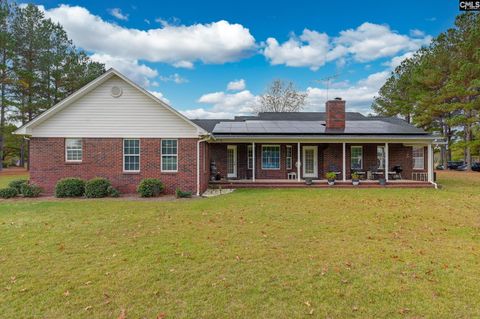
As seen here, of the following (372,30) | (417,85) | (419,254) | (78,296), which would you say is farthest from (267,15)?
(417,85)

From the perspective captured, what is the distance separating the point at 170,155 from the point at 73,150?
451 centimetres

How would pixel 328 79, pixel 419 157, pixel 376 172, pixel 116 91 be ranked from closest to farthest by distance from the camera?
pixel 116 91
pixel 376 172
pixel 419 157
pixel 328 79

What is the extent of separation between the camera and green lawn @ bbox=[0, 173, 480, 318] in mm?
3498

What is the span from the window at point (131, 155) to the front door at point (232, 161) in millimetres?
6321

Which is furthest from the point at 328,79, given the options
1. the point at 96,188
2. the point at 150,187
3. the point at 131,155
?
the point at 96,188

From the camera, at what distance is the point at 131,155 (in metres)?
13.6

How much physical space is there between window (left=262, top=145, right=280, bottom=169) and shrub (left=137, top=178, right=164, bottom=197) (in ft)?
24.6

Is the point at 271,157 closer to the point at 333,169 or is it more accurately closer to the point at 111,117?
the point at 333,169

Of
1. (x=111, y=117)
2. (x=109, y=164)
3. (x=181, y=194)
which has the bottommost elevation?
(x=181, y=194)

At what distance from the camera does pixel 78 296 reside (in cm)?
376

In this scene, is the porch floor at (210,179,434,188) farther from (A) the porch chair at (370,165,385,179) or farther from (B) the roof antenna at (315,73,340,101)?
(B) the roof antenna at (315,73,340,101)

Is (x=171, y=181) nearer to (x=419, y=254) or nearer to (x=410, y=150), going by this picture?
(x=419, y=254)

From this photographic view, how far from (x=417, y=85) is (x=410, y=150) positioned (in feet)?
68.0

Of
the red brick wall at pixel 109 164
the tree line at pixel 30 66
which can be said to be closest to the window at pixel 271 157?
the red brick wall at pixel 109 164
